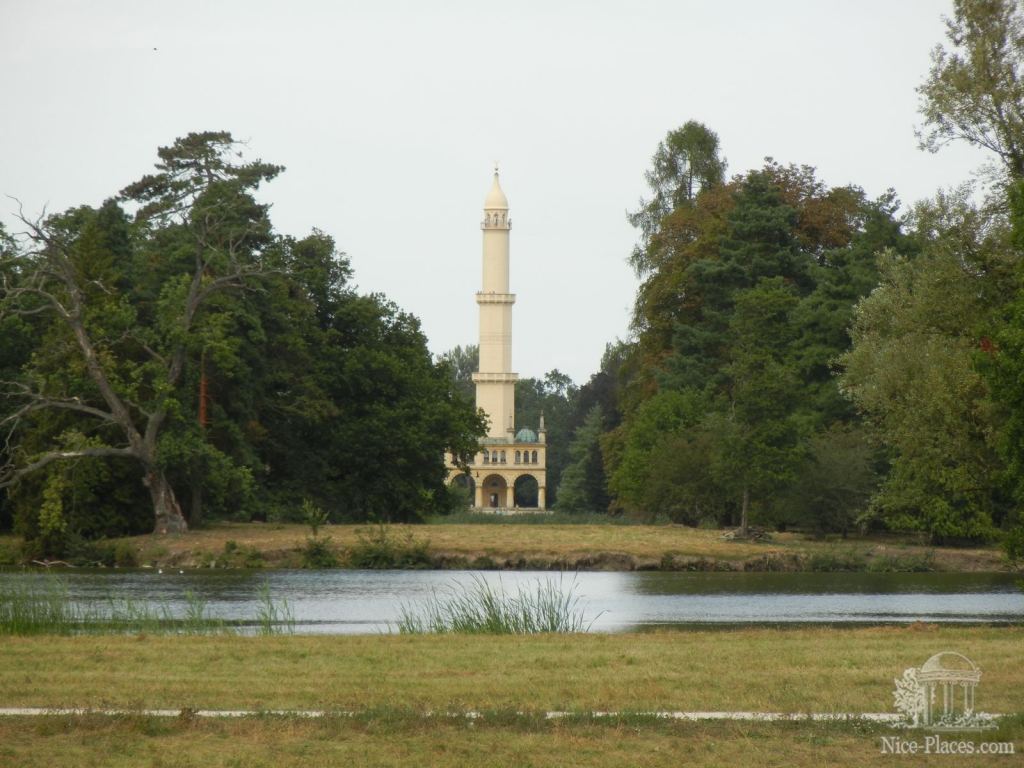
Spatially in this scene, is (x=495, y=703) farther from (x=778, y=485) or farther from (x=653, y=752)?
(x=778, y=485)

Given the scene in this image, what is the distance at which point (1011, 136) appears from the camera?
25891 mm

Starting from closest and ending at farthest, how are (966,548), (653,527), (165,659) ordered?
1. (165,659)
2. (966,548)
3. (653,527)

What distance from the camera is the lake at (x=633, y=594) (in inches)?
966

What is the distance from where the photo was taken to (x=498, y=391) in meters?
114

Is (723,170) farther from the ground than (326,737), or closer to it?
farther from the ground

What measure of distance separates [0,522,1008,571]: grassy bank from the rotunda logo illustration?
89.5 feet

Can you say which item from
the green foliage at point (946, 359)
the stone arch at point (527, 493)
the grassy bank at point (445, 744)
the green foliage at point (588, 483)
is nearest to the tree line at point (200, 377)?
the green foliage at point (946, 359)

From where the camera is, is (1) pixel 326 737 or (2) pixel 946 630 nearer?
(1) pixel 326 737

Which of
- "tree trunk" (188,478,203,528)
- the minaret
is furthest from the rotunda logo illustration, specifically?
the minaret

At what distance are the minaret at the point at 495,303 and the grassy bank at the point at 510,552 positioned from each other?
6566 cm

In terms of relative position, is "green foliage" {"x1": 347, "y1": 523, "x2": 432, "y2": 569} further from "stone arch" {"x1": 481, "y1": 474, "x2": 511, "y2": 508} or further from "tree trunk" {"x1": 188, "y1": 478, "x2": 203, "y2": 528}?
"stone arch" {"x1": 481, "y1": 474, "x2": 511, "y2": 508}

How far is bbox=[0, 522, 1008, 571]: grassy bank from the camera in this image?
40375 millimetres

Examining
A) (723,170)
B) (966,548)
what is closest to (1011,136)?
(966,548)

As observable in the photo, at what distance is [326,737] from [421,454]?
46441mm
